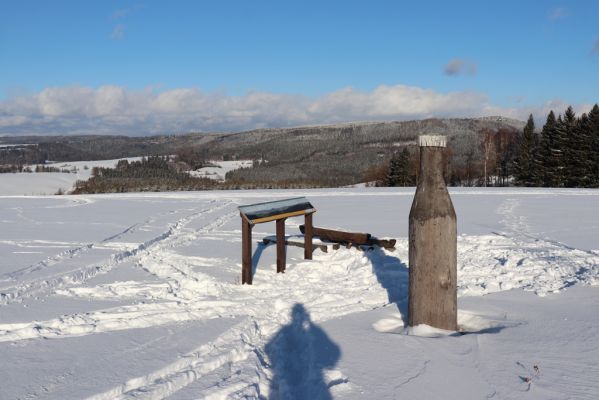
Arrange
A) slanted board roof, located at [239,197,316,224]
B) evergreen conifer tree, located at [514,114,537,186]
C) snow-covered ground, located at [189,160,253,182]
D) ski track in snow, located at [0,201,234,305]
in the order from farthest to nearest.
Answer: snow-covered ground, located at [189,160,253,182] → evergreen conifer tree, located at [514,114,537,186] → slanted board roof, located at [239,197,316,224] → ski track in snow, located at [0,201,234,305]

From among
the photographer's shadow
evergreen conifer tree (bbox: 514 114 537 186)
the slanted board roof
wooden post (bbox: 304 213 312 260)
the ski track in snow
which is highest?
evergreen conifer tree (bbox: 514 114 537 186)

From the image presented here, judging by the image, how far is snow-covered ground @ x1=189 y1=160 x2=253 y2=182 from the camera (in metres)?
106

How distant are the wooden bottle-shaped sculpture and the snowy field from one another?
0.91ft

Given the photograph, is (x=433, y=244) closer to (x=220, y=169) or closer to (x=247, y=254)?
(x=247, y=254)

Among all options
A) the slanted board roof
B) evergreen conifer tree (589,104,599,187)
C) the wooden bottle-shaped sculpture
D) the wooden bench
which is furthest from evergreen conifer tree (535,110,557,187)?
the wooden bottle-shaped sculpture

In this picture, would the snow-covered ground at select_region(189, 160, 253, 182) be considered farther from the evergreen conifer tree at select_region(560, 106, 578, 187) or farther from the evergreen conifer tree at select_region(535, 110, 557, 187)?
the evergreen conifer tree at select_region(560, 106, 578, 187)

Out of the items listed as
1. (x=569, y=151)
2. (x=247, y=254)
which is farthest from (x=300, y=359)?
(x=569, y=151)

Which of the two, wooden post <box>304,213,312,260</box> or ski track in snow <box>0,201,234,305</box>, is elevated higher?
wooden post <box>304,213,312,260</box>

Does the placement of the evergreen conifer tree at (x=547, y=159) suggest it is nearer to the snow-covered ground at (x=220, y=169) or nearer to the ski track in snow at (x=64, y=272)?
the ski track in snow at (x=64, y=272)

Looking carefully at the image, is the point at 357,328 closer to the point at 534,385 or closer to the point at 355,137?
the point at 534,385

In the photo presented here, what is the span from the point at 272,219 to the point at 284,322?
2.86 metres

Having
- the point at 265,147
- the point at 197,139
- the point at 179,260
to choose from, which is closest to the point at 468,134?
the point at 265,147

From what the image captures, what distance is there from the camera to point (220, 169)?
121312 mm

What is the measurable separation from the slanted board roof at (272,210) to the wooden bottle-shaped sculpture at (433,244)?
3.41 m
